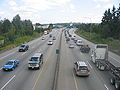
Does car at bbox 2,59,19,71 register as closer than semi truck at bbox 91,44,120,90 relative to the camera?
No

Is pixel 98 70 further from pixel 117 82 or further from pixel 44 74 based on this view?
pixel 117 82

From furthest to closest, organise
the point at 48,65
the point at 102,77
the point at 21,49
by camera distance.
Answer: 1. the point at 21,49
2. the point at 48,65
3. the point at 102,77

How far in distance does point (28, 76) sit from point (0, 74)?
12.6ft

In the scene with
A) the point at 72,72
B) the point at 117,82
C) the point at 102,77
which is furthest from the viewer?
the point at 72,72

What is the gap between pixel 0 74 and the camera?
34.5 metres

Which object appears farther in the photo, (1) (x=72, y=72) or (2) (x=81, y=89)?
(1) (x=72, y=72)

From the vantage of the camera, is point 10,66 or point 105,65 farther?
point 10,66

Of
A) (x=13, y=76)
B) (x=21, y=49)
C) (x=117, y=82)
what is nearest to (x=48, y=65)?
(x=13, y=76)

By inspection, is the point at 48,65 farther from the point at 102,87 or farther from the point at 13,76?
the point at 102,87

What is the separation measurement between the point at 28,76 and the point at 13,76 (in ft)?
5.96

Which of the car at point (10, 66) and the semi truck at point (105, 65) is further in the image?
A: the car at point (10, 66)

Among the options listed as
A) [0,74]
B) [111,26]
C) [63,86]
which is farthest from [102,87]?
[111,26]

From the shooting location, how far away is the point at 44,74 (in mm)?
34531

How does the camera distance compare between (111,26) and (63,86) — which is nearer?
(63,86)
